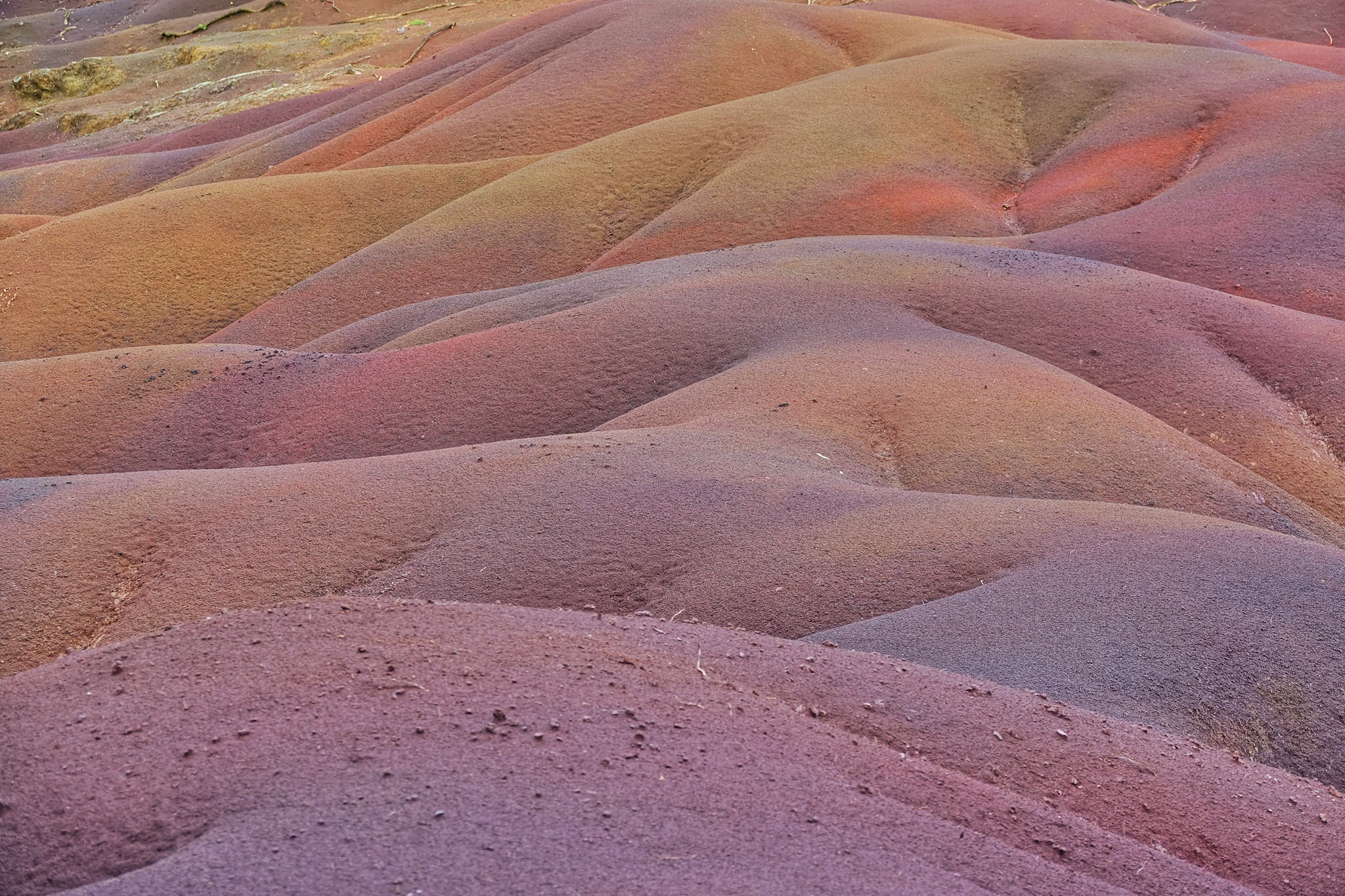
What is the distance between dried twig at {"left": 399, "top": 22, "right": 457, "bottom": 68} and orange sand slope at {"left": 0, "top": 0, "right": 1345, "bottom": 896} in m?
12.7

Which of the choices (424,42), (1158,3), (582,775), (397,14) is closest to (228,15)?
(397,14)

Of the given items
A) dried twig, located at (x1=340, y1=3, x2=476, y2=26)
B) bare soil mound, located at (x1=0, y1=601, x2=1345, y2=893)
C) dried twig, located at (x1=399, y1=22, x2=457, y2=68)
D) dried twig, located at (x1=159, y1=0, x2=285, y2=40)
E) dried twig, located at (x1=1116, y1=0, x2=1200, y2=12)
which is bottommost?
dried twig, located at (x1=1116, y1=0, x2=1200, y2=12)

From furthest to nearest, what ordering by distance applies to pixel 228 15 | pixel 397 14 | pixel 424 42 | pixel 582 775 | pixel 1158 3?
pixel 228 15 → pixel 397 14 → pixel 1158 3 → pixel 424 42 → pixel 582 775

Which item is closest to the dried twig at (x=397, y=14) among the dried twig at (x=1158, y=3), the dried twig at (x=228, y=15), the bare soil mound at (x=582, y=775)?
the dried twig at (x=228, y=15)

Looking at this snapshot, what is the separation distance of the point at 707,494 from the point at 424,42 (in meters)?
34.7

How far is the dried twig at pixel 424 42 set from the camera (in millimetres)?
37972

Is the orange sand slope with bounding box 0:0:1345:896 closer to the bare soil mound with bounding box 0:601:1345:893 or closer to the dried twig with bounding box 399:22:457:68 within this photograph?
the bare soil mound with bounding box 0:601:1345:893

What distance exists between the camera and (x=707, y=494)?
8703 mm

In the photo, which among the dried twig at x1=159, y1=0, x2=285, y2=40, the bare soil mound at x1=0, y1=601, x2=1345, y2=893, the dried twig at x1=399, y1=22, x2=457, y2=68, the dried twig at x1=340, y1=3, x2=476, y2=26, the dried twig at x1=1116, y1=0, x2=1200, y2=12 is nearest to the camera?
the bare soil mound at x1=0, y1=601, x2=1345, y2=893

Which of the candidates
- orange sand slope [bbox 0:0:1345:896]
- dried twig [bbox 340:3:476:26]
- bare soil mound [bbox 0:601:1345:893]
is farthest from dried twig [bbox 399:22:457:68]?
bare soil mound [bbox 0:601:1345:893]

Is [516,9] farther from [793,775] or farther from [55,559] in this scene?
[793,775]

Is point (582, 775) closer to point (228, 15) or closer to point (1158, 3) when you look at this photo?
point (1158, 3)

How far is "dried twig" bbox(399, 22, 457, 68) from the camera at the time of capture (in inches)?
1495

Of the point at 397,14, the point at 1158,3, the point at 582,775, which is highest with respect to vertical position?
the point at 397,14
